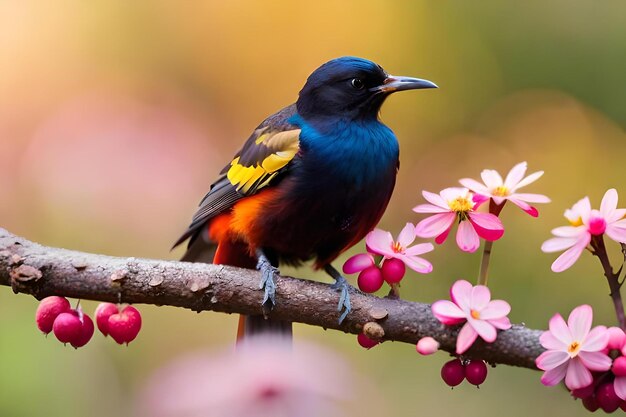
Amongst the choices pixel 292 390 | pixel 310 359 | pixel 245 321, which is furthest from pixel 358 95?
pixel 292 390

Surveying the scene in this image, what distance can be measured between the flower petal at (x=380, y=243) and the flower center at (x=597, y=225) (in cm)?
52

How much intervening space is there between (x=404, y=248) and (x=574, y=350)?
555mm

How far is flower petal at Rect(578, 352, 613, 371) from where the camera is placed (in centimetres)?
185

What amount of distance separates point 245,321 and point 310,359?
2.45 feet

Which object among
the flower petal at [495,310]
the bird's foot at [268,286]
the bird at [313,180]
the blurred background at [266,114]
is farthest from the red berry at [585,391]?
the blurred background at [266,114]

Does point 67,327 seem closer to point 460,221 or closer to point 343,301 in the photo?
point 343,301

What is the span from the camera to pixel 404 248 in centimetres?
227

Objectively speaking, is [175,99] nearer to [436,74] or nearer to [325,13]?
[325,13]

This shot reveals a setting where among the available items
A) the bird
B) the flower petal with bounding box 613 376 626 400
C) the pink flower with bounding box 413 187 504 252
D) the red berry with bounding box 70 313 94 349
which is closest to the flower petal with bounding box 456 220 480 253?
the pink flower with bounding box 413 187 504 252

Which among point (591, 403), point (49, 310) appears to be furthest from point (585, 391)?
point (49, 310)

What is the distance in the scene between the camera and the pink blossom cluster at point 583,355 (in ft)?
6.03

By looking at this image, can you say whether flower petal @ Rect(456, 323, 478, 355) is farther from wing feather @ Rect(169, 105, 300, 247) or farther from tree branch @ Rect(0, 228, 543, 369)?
wing feather @ Rect(169, 105, 300, 247)

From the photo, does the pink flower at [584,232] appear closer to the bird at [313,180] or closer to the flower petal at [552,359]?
the flower petal at [552,359]

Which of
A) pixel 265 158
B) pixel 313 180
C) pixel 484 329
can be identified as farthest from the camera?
pixel 265 158
